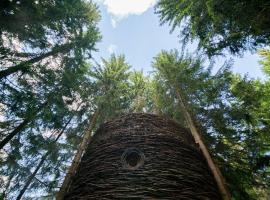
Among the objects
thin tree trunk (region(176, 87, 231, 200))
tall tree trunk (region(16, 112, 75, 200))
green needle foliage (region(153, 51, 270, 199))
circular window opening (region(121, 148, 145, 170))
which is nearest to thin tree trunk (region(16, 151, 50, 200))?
tall tree trunk (region(16, 112, 75, 200))

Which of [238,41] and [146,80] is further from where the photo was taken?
[146,80]

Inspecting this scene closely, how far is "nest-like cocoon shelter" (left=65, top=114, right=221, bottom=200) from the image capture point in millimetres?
4391

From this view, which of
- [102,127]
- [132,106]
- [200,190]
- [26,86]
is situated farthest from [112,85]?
[200,190]

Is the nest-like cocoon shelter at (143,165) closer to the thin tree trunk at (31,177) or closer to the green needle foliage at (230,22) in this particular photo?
the green needle foliage at (230,22)

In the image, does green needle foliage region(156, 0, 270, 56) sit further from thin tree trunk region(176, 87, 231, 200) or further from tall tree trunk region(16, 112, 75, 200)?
tall tree trunk region(16, 112, 75, 200)

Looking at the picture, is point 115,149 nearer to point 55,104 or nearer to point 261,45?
point 261,45

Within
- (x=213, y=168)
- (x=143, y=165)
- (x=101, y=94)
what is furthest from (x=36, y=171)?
(x=213, y=168)


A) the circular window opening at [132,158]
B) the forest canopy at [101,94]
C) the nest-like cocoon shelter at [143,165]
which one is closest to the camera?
the nest-like cocoon shelter at [143,165]

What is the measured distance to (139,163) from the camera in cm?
485

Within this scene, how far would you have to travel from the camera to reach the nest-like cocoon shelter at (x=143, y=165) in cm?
439

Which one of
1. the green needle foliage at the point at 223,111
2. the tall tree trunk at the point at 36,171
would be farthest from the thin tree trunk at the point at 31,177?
the green needle foliage at the point at 223,111

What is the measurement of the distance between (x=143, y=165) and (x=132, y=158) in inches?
19.2

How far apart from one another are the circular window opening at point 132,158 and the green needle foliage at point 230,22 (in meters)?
3.24

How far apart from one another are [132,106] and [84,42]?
11.9 ft
